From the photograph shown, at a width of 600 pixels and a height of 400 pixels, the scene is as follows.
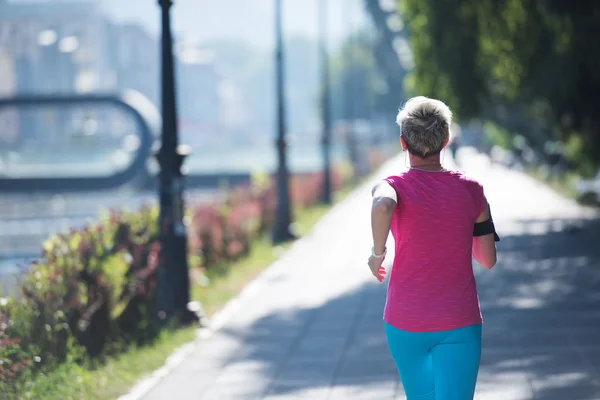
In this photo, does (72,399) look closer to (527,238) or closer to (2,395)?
(2,395)

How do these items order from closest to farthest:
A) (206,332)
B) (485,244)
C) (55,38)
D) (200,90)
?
(485,244) → (206,332) → (55,38) → (200,90)

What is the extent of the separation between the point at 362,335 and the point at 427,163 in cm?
558

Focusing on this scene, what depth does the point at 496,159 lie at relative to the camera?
2447 inches

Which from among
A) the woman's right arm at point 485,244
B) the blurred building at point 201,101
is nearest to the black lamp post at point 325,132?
the woman's right arm at point 485,244

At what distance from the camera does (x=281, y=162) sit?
2145cm

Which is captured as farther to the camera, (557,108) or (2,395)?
(557,108)

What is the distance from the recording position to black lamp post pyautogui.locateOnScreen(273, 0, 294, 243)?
20531mm

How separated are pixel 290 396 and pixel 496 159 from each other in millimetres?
56185

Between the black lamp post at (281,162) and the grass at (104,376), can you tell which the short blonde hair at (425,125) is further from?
the black lamp post at (281,162)

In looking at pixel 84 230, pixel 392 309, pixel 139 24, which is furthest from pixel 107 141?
pixel 392 309

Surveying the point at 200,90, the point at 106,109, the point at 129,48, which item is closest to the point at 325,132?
the point at 129,48

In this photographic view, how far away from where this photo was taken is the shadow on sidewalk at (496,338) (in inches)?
298

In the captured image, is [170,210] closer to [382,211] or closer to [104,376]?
[104,376]

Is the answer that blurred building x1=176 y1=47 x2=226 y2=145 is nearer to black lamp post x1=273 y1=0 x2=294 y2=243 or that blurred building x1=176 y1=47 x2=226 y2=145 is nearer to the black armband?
black lamp post x1=273 y1=0 x2=294 y2=243
